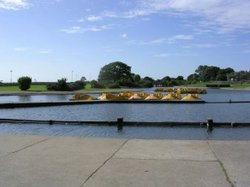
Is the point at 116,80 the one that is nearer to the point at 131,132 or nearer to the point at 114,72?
the point at 114,72

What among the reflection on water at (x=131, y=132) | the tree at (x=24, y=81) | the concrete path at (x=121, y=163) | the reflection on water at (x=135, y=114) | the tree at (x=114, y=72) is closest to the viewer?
the concrete path at (x=121, y=163)

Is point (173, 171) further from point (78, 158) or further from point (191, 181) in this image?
point (78, 158)

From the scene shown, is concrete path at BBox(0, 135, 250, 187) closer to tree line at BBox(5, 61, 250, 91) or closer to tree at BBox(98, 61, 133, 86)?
tree line at BBox(5, 61, 250, 91)

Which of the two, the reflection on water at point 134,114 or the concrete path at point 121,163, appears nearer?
the concrete path at point 121,163

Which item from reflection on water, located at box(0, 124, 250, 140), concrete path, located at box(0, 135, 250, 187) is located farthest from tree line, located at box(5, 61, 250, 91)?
concrete path, located at box(0, 135, 250, 187)

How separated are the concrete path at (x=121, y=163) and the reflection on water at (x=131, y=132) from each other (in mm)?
6570

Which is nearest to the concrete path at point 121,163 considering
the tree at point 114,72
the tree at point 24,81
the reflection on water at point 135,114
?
the reflection on water at point 135,114

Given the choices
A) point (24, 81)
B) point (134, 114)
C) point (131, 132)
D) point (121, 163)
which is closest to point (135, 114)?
point (134, 114)

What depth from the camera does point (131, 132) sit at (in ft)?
54.9

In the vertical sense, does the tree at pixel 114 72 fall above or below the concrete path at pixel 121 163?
above

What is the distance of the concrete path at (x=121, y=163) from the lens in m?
5.62

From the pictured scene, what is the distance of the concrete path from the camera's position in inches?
221

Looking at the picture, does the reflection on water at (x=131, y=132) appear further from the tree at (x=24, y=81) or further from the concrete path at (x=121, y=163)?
the tree at (x=24, y=81)

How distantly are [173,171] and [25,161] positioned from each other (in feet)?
8.70
